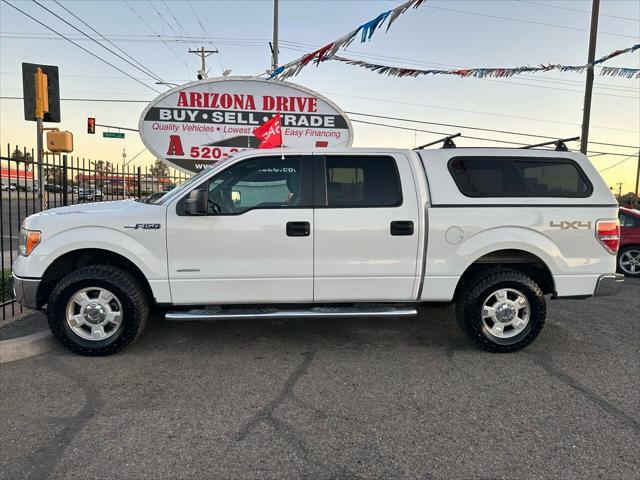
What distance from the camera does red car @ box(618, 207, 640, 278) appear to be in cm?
924

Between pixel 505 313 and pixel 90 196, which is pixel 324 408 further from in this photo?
pixel 90 196

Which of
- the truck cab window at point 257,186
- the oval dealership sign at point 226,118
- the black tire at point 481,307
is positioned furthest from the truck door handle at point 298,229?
the oval dealership sign at point 226,118

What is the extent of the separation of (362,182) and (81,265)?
294 centimetres

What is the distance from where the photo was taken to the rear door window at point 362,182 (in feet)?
14.2

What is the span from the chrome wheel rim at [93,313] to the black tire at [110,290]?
0.11 ft

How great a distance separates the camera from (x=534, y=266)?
4.75 meters

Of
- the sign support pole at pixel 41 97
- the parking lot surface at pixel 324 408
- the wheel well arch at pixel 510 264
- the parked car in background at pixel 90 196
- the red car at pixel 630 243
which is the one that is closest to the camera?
the parking lot surface at pixel 324 408

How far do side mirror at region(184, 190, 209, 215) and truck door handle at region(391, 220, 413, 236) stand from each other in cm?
177

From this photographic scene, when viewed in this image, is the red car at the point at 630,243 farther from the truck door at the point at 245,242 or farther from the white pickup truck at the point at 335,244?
the truck door at the point at 245,242

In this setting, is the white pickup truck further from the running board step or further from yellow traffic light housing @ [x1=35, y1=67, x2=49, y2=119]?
yellow traffic light housing @ [x1=35, y1=67, x2=49, y2=119]

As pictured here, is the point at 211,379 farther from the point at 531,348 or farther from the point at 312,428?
the point at 531,348

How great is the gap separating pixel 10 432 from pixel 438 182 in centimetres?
401

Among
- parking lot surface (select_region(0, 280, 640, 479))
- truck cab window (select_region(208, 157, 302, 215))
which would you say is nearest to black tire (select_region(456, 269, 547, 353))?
parking lot surface (select_region(0, 280, 640, 479))

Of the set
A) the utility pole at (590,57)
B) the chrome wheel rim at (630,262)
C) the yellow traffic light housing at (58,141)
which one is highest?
the utility pole at (590,57)
